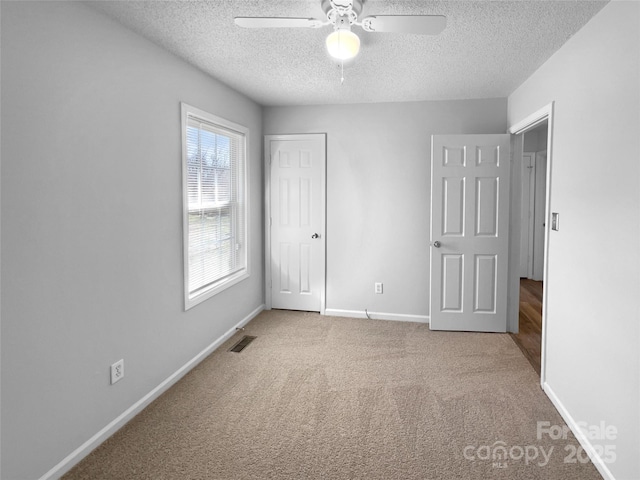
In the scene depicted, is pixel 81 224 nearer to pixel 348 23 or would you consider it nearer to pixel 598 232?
pixel 348 23

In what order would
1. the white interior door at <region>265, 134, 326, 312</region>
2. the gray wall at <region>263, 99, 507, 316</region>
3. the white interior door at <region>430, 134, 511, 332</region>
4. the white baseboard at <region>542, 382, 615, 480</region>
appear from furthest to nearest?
the white interior door at <region>265, 134, 326, 312</region> → the gray wall at <region>263, 99, 507, 316</region> → the white interior door at <region>430, 134, 511, 332</region> → the white baseboard at <region>542, 382, 615, 480</region>

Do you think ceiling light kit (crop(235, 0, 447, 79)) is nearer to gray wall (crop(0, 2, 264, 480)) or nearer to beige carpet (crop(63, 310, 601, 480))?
gray wall (crop(0, 2, 264, 480))

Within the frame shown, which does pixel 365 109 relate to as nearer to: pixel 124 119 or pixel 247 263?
pixel 247 263

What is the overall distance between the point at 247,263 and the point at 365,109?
2099mm

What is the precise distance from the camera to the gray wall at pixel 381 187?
440cm

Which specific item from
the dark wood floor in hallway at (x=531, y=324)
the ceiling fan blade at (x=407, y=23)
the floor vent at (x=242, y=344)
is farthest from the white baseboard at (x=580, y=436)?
the floor vent at (x=242, y=344)

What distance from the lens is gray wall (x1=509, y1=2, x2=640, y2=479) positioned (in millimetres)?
1889

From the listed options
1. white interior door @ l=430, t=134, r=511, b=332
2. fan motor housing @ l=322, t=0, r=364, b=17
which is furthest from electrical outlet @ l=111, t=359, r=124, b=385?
white interior door @ l=430, t=134, r=511, b=332

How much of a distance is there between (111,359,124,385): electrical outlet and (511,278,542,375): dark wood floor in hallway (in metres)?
3.02

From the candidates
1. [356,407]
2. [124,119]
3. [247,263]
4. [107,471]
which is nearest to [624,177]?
[356,407]

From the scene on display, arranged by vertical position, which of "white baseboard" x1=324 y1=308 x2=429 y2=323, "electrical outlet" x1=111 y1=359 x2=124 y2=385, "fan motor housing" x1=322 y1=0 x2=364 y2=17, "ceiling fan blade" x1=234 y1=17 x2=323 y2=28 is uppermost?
"fan motor housing" x1=322 y1=0 x2=364 y2=17

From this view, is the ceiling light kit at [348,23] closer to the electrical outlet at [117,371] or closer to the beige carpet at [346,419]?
the electrical outlet at [117,371]

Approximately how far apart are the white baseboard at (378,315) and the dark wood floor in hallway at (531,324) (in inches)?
37.0

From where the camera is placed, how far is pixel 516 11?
7.33ft
